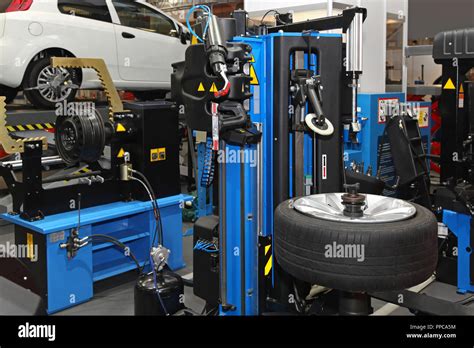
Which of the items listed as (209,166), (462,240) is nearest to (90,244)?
(209,166)

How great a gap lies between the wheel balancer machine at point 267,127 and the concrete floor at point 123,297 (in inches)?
35.9

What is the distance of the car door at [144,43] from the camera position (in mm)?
6531

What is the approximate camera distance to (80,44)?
228 inches

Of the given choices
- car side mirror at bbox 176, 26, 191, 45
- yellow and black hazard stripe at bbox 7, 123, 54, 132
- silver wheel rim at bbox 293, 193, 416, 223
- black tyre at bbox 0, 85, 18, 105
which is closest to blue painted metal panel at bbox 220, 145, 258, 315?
silver wheel rim at bbox 293, 193, 416, 223

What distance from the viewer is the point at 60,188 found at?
389 cm

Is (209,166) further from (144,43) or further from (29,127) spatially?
(144,43)

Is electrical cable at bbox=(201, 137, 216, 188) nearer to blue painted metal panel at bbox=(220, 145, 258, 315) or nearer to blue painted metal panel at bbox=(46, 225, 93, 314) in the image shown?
blue painted metal panel at bbox=(220, 145, 258, 315)

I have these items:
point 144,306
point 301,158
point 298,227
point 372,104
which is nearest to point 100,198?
point 144,306

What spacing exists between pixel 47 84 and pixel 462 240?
4029 mm

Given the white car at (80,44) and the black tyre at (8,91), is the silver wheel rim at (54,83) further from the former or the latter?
the black tyre at (8,91)

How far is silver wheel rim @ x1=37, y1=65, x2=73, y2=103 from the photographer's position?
5.25 metres

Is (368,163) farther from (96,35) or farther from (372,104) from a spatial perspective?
(96,35)

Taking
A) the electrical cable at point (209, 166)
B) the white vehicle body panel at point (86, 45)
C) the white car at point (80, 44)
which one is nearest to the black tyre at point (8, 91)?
the white car at point (80, 44)

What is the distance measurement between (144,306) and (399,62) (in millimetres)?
4728
